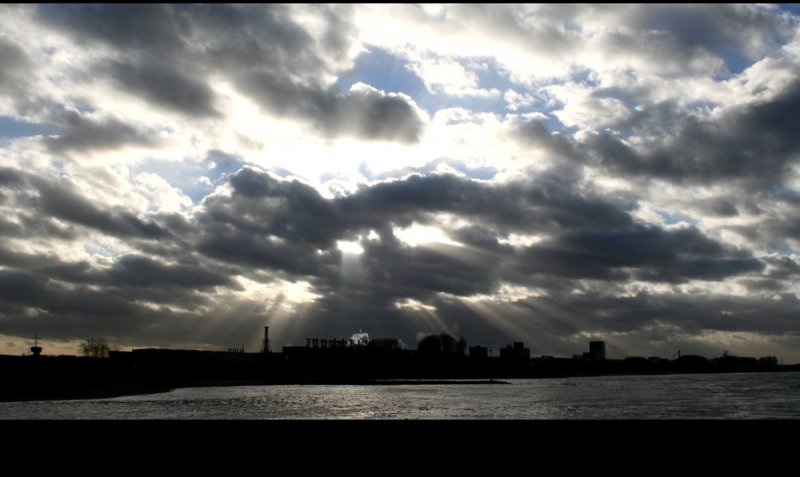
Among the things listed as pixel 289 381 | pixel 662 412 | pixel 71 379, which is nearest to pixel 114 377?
pixel 71 379
